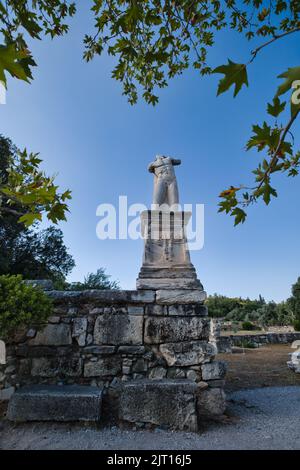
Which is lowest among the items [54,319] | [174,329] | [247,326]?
[247,326]

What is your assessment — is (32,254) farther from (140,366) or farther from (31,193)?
(31,193)

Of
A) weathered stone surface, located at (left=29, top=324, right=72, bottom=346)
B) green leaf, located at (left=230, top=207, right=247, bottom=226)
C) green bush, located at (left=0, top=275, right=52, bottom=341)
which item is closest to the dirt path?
weathered stone surface, located at (left=29, top=324, right=72, bottom=346)

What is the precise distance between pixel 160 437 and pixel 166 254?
7.45ft

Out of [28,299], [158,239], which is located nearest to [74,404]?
[28,299]

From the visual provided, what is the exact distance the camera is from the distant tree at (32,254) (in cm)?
1270

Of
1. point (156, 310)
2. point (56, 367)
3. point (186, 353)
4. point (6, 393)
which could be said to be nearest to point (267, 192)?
point (156, 310)

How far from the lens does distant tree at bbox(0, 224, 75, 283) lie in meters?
12.7

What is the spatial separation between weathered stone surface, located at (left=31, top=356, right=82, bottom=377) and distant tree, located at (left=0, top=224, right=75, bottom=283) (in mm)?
9129

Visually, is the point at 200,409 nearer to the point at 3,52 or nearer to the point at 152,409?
the point at 152,409

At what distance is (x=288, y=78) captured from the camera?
0.94 meters

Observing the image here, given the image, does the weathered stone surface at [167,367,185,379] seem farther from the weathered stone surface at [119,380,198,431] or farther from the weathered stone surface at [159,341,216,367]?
the weathered stone surface at [119,380,198,431]

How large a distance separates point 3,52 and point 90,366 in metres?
3.50

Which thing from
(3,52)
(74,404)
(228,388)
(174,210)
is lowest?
(228,388)
